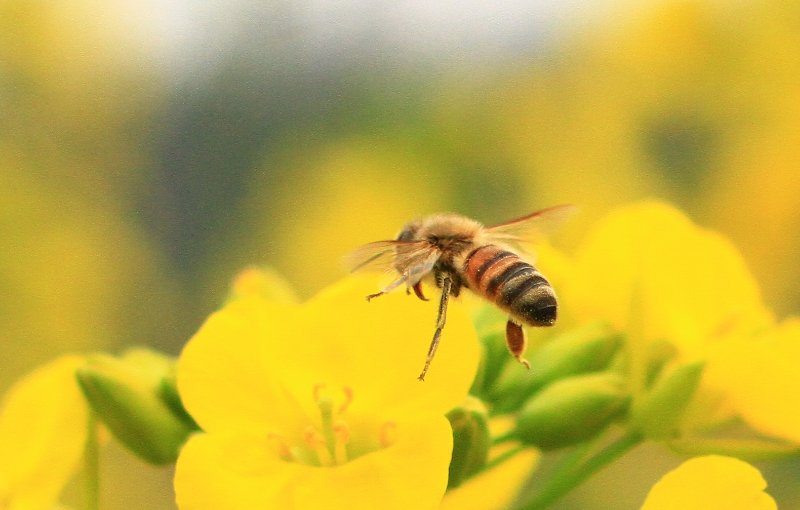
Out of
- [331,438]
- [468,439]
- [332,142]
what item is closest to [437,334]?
[468,439]

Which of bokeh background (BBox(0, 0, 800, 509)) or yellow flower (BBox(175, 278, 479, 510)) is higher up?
bokeh background (BBox(0, 0, 800, 509))

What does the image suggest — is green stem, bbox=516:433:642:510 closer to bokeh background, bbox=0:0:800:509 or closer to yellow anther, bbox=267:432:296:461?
yellow anther, bbox=267:432:296:461

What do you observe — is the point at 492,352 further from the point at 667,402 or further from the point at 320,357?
the point at 320,357

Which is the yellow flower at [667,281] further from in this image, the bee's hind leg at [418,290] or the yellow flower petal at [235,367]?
the yellow flower petal at [235,367]

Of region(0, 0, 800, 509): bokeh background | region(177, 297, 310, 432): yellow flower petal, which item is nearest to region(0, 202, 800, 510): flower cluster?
region(177, 297, 310, 432): yellow flower petal

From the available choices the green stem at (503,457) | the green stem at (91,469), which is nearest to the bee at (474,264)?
the green stem at (503,457)

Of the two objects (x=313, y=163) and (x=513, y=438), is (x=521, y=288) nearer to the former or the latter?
(x=513, y=438)

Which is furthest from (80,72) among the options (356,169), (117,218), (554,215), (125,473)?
(554,215)
